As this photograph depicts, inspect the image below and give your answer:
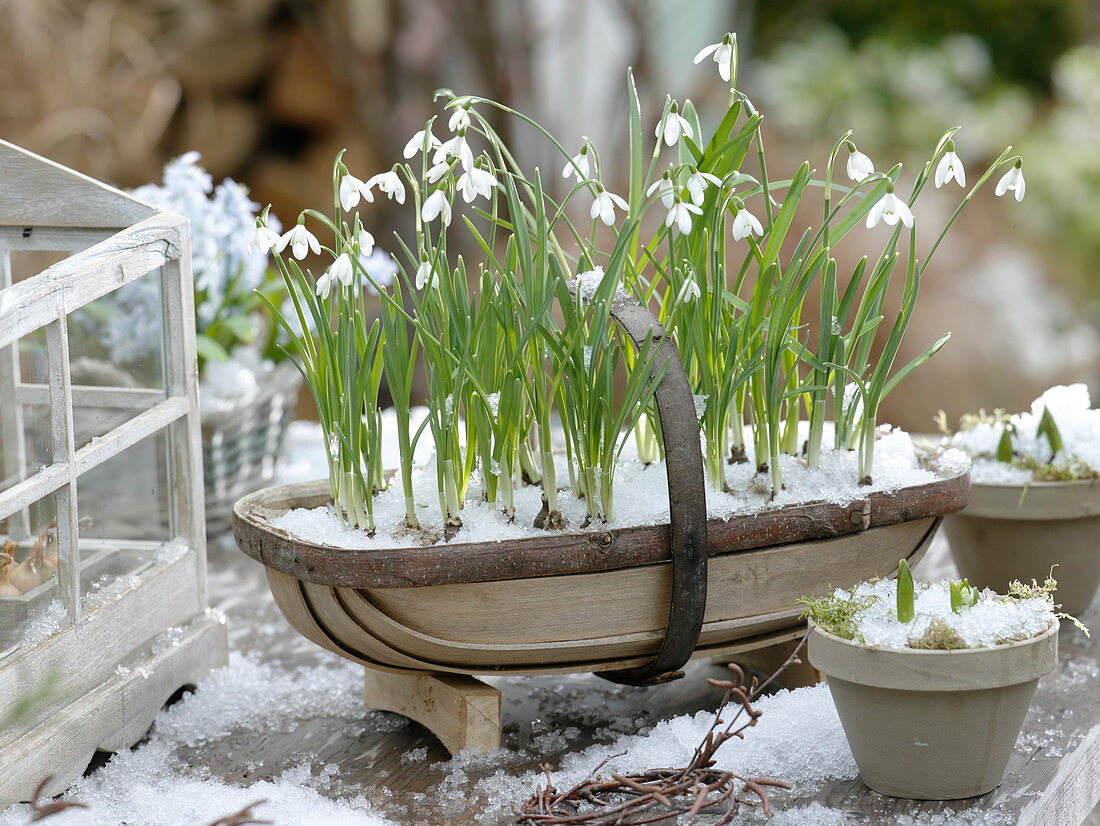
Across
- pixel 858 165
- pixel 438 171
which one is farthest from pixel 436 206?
pixel 858 165

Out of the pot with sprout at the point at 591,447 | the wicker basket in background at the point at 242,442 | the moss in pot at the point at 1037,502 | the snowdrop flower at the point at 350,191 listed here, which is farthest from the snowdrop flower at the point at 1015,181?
the wicker basket in background at the point at 242,442

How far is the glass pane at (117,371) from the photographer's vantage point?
1.11 metres

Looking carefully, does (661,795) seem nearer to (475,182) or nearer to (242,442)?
(475,182)

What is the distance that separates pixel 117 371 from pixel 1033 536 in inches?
42.7

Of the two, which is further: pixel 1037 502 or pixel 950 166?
pixel 1037 502

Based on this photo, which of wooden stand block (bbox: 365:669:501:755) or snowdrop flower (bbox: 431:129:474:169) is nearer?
snowdrop flower (bbox: 431:129:474:169)

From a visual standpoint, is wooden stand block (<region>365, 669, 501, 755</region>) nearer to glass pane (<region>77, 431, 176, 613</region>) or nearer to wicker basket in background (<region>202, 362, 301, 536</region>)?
glass pane (<region>77, 431, 176, 613</region>)

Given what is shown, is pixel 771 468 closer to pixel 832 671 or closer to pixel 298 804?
pixel 832 671

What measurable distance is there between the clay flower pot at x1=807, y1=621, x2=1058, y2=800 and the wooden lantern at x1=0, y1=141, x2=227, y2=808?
2.20ft

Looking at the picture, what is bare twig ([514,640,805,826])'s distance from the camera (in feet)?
2.88

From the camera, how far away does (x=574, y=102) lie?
3537 millimetres

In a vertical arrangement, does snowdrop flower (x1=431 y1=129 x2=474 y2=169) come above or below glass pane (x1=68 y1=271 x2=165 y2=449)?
above

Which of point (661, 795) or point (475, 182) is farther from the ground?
point (475, 182)

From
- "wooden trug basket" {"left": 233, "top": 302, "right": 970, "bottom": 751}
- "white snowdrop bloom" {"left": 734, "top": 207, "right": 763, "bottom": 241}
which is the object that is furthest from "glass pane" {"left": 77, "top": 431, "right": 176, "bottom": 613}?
"white snowdrop bloom" {"left": 734, "top": 207, "right": 763, "bottom": 241}
